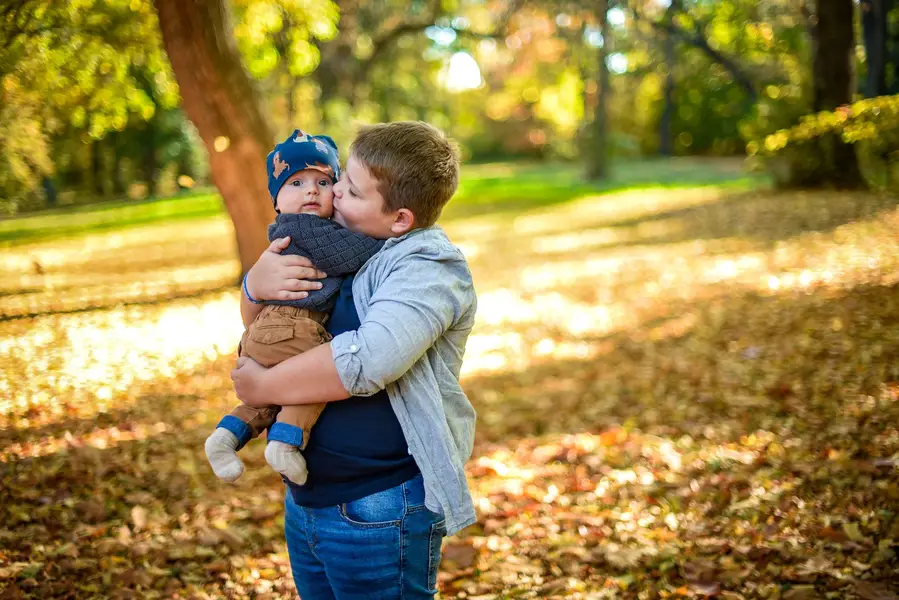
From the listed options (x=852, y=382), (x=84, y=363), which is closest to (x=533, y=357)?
(x=852, y=382)

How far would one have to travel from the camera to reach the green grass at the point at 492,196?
5.72 meters

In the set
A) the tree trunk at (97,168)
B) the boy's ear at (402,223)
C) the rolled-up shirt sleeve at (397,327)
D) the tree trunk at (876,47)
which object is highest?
the tree trunk at (876,47)

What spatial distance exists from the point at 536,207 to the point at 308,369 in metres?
19.8

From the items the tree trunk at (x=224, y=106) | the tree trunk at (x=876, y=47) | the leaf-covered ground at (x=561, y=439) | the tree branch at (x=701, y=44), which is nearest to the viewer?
the leaf-covered ground at (x=561, y=439)

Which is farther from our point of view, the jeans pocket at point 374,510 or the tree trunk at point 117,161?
the tree trunk at point 117,161

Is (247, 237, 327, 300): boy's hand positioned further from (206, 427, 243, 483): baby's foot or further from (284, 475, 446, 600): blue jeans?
(284, 475, 446, 600): blue jeans

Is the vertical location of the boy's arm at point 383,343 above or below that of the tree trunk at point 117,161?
below

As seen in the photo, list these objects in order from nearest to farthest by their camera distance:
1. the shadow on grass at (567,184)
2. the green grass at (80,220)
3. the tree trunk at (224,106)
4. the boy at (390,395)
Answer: the boy at (390,395) → the green grass at (80,220) → the tree trunk at (224,106) → the shadow on grass at (567,184)

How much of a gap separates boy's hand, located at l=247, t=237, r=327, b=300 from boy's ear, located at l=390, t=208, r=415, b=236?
0.22 m

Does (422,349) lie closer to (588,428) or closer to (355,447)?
(355,447)

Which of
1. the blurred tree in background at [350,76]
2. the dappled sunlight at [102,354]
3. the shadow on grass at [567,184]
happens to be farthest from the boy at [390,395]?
the shadow on grass at [567,184]

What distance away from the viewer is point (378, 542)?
198 cm

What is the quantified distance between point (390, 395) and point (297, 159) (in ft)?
2.25

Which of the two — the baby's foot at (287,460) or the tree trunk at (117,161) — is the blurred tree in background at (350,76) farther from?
the baby's foot at (287,460)
